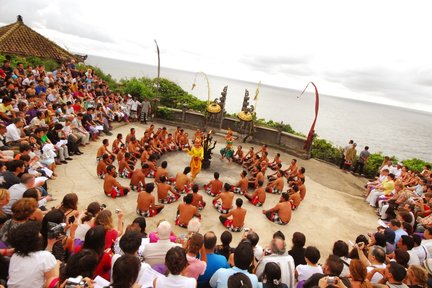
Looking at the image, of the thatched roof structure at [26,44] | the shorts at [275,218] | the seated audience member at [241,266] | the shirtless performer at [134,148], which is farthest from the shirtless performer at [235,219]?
the thatched roof structure at [26,44]

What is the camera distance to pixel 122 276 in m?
3.28

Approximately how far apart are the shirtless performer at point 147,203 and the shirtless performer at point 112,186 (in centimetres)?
118

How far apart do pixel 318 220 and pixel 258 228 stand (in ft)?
8.55

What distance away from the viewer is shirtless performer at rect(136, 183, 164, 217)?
304 inches

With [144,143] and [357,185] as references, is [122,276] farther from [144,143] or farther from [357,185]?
[357,185]

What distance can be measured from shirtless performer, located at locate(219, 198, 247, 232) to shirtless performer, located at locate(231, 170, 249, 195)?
7.37 ft

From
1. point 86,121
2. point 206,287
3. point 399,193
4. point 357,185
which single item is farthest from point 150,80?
point 206,287

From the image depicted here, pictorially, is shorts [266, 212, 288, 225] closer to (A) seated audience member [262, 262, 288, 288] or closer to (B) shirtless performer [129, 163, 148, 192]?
(B) shirtless performer [129, 163, 148, 192]

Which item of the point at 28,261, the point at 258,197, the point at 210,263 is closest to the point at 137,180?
the point at 258,197

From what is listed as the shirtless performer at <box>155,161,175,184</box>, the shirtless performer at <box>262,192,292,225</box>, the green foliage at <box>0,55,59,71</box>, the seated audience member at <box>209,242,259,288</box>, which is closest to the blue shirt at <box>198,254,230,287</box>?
the seated audience member at <box>209,242,259,288</box>

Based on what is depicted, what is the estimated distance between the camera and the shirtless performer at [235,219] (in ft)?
25.8

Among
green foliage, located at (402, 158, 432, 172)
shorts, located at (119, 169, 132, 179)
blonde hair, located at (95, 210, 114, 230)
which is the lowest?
shorts, located at (119, 169, 132, 179)

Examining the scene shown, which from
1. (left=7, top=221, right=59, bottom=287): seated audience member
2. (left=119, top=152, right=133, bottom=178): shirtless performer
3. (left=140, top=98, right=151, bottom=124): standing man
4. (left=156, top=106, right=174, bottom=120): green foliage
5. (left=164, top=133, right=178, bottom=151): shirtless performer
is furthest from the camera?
(left=156, top=106, right=174, bottom=120): green foliage

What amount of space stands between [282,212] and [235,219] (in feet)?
5.73
